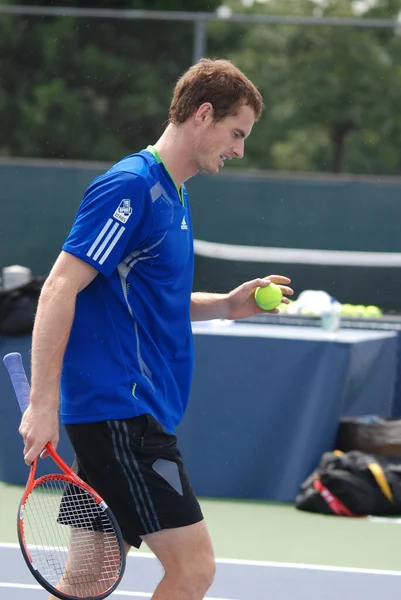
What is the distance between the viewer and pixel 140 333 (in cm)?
293

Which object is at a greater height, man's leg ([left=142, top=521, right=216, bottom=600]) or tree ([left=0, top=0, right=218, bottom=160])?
tree ([left=0, top=0, right=218, bottom=160])

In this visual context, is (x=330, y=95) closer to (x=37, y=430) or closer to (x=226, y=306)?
(x=226, y=306)

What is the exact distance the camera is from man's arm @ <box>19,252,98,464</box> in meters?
2.75

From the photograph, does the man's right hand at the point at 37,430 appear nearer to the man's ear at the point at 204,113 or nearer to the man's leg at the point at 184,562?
the man's leg at the point at 184,562

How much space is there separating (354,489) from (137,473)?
117 inches

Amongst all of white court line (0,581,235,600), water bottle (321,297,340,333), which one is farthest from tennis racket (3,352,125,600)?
water bottle (321,297,340,333)

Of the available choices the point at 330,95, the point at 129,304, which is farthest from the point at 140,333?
the point at 330,95

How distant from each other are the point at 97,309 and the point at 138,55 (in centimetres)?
1166

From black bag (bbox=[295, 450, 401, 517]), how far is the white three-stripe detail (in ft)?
10.4

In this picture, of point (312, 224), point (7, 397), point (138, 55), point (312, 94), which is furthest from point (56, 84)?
point (7, 397)

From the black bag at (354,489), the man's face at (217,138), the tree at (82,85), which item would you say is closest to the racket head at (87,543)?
the man's face at (217,138)

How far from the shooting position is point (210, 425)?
19.9 feet

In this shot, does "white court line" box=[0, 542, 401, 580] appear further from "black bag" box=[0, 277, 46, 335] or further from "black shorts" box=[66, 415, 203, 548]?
"black shorts" box=[66, 415, 203, 548]

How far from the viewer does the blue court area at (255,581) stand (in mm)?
4363
